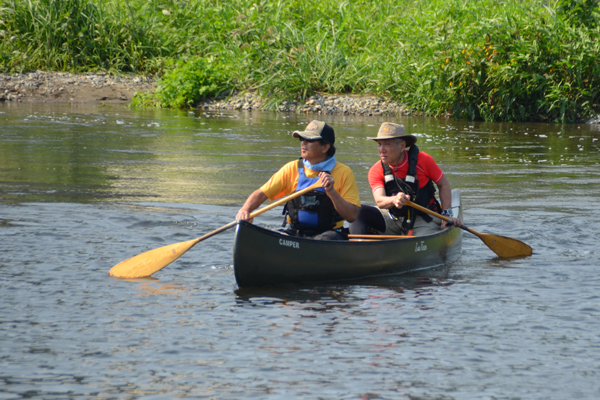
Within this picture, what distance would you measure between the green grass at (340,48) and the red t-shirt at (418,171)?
12079 millimetres

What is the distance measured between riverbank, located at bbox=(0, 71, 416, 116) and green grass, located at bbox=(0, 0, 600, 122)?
272 mm

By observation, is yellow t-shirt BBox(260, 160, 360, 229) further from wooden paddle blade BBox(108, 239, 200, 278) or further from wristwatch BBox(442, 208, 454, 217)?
wristwatch BBox(442, 208, 454, 217)

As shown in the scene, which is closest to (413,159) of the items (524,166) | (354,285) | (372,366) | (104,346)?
(354,285)

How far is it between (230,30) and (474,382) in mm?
19620

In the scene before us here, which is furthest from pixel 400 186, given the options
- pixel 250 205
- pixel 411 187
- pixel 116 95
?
pixel 116 95

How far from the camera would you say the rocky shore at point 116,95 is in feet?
69.1

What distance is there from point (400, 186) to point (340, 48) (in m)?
14.8

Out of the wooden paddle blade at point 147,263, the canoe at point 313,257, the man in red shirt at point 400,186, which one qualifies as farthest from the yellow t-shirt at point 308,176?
the wooden paddle blade at point 147,263

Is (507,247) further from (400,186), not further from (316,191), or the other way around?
(316,191)

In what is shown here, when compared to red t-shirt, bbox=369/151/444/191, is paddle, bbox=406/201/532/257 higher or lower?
lower

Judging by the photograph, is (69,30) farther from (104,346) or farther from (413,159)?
(104,346)

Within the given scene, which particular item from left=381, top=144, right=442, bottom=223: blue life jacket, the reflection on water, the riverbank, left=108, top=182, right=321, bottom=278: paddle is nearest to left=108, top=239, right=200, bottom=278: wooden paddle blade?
left=108, top=182, right=321, bottom=278: paddle

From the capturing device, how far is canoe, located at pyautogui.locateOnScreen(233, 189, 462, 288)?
5.84 m

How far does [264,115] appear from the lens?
66.6ft
